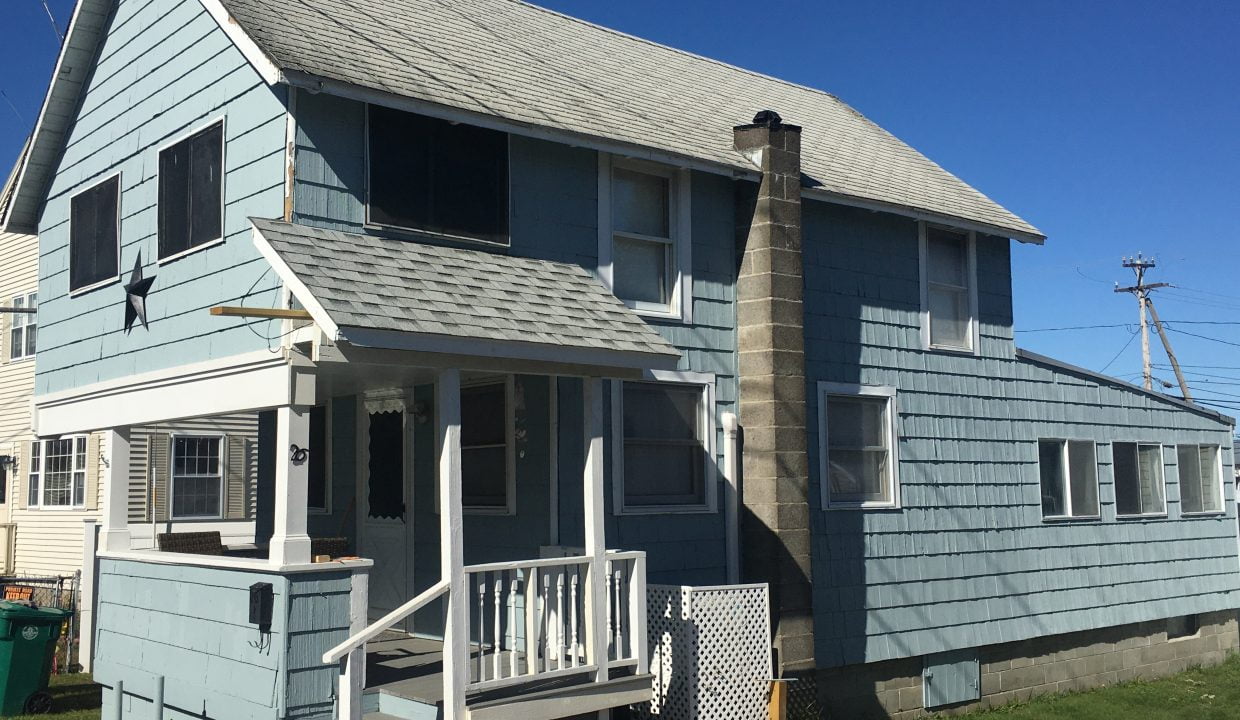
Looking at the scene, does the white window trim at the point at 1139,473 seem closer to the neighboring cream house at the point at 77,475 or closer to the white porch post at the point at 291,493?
the white porch post at the point at 291,493

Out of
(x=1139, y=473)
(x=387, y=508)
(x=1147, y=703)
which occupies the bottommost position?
(x=1147, y=703)

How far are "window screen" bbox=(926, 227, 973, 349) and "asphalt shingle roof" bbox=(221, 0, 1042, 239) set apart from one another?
16.9 inches

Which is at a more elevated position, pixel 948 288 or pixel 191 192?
pixel 191 192

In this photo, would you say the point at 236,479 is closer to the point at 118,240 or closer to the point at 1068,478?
the point at 118,240

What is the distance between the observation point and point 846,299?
13.0 m

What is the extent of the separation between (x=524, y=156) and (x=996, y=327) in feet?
23.4

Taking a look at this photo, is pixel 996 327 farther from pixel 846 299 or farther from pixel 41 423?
pixel 41 423

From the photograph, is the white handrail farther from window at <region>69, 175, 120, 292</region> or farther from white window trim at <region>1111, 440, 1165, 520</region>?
white window trim at <region>1111, 440, 1165, 520</region>

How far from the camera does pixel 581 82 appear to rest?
12.5m

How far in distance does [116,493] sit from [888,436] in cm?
802

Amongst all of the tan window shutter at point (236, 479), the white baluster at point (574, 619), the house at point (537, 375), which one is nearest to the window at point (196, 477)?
the tan window shutter at point (236, 479)

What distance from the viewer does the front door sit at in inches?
449

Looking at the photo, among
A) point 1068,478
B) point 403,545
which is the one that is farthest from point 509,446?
point 1068,478

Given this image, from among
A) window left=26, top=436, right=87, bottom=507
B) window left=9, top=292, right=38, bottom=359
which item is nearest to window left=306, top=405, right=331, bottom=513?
window left=26, top=436, right=87, bottom=507
